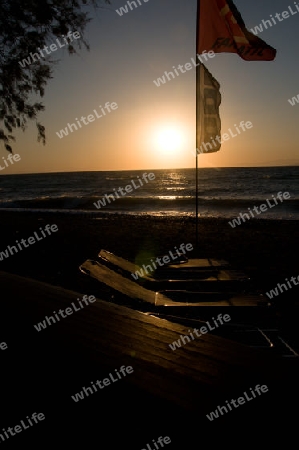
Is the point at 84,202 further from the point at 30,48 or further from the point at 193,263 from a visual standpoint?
the point at 193,263

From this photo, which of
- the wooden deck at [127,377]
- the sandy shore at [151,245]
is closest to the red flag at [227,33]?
the sandy shore at [151,245]

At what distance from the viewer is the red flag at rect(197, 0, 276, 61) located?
6434 millimetres

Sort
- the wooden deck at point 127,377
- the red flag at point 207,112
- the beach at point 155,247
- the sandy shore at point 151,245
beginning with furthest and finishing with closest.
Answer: the sandy shore at point 151,245 < the beach at point 155,247 < the red flag at point 207,112 < the wooden deck at point 127,377

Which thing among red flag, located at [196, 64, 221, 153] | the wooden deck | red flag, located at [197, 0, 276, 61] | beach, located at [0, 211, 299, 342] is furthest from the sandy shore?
red flag, located at [197, 0, 276, 61]

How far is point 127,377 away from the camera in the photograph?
224 cm

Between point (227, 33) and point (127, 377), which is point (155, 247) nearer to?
point (227, 33)

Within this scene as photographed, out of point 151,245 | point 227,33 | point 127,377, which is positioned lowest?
point 127,377

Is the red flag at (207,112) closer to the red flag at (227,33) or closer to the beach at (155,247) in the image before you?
the red flag at (227,33)

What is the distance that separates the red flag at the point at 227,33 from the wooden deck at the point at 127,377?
571 cm

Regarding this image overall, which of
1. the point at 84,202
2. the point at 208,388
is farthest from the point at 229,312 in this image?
the point at 84,202

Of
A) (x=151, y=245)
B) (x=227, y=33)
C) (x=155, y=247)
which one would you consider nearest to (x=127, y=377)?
(x=227, y=33)

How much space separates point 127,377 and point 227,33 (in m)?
6.71

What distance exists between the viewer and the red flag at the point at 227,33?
643 centimetres

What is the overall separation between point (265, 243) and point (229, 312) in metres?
9.00
